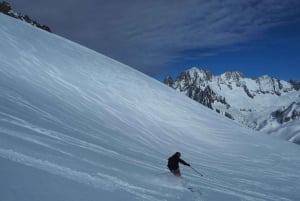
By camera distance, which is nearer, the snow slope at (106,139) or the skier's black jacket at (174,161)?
the snow slope at (106,139)

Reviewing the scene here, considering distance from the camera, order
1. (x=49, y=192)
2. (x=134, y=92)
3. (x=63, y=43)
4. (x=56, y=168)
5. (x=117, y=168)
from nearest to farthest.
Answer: (x=49, y=192) < (x=56, y=168) < (x=117, y=168) < (x=134, y=92) < (x=63, y=43)

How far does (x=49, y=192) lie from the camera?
891cm

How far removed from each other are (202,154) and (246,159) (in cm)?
419

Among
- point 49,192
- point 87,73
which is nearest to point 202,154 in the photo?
point 87,73

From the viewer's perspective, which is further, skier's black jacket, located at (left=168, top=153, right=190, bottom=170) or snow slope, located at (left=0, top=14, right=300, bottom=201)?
skier's black jacket, located at (left=168, top=153, right=190, bottom=170)

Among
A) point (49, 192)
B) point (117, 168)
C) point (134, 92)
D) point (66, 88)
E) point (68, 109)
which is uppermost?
point (134, 92)

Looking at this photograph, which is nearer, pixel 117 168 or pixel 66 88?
pixel 117 168

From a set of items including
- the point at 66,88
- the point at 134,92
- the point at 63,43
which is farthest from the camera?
the point at 63,43

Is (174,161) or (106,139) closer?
(174,161)

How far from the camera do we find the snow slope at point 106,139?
10914 mm

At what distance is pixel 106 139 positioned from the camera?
2105 centimetres

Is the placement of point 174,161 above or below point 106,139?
below

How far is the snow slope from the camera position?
10914 mm

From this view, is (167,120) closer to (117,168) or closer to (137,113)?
(137,113)
